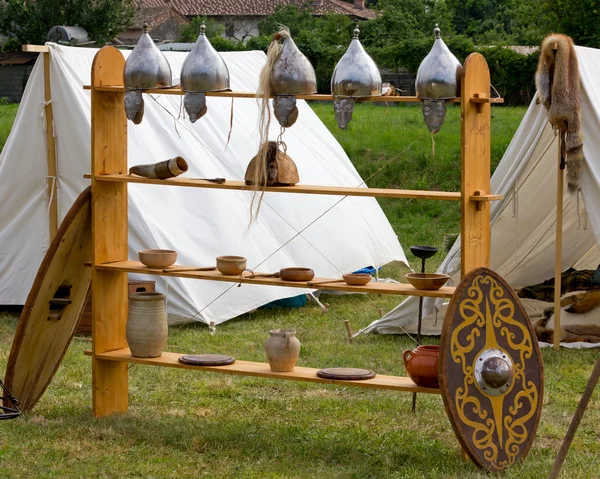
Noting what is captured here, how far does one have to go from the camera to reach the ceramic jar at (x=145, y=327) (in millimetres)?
4277

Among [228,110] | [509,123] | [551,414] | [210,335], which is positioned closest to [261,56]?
[228,110]

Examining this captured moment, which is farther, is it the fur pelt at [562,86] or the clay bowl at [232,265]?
the fur pelt at [562,86]

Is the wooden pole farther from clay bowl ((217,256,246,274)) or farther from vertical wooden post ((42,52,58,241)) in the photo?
vertical wooden post ((42,52,58,241))

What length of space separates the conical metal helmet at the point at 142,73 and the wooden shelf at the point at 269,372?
1.02m

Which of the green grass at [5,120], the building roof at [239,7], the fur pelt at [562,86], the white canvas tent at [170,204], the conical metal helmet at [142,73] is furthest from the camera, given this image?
the building roof at [239,7]

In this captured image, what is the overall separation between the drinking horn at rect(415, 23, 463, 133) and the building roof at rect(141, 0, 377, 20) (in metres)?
33.8

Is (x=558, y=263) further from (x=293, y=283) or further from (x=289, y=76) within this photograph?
(x=289, y=76)

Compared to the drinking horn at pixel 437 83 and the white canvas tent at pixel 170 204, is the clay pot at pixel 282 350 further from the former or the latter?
the white canvas tent at pixel 170 204

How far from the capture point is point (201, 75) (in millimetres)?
3982

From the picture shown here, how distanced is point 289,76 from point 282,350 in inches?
42.5

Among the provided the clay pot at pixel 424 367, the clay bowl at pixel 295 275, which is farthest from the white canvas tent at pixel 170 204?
the clay pot at pixel 424 367

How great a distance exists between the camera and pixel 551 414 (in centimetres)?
462

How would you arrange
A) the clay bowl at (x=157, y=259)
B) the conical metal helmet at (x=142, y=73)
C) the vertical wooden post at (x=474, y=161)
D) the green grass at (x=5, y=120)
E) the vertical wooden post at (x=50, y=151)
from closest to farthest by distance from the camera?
the vertical wooden post at (x=474, y=161) → the conical metal helmet at (x=142, y=73) → the clay bowl at (x=157, y=259) → the vertical wooden post at (x=50, y=151) → the green grass at (x=5, y=120)

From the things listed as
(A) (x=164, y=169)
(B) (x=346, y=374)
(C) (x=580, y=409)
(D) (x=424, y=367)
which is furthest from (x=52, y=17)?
(C) (x=580, y=409)
